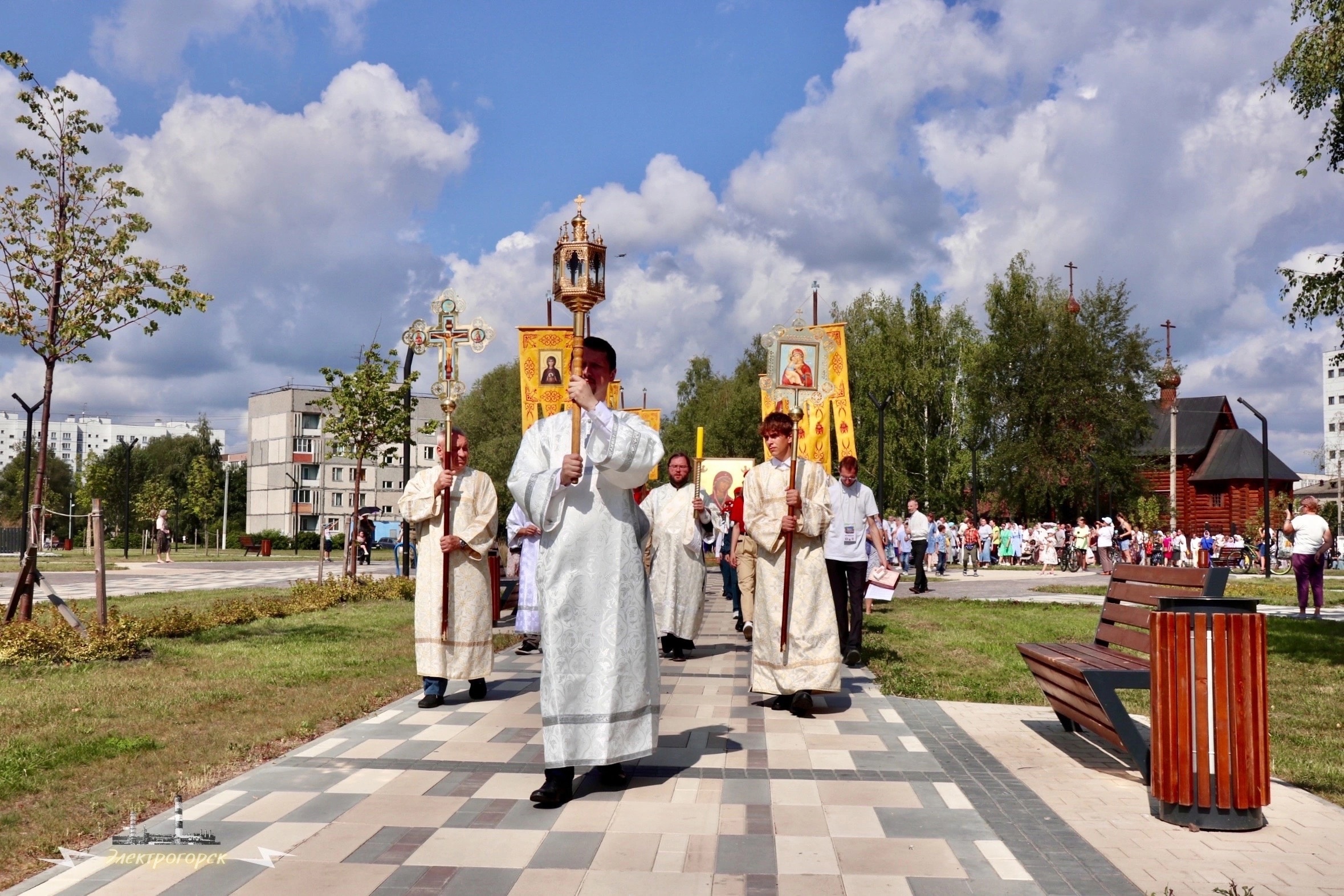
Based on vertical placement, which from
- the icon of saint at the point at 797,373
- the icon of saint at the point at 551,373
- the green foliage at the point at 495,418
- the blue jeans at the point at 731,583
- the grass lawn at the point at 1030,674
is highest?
the green foliage at the point at 495,418

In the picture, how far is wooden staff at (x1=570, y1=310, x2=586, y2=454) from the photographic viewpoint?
5.47 m

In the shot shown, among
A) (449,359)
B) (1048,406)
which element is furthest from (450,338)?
(1048,406)

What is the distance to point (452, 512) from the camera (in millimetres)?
8641

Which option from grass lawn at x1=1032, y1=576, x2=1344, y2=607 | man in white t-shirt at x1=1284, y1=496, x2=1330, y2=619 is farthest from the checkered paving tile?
grass lawn at x1=1032, y1=576, x2=1344, y2=607

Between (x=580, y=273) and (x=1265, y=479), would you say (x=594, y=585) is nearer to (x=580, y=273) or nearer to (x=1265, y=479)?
(x=580, y=273)

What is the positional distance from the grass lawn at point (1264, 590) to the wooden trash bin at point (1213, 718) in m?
15.8

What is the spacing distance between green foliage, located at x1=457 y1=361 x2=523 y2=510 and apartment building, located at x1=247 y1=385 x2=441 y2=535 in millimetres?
33919

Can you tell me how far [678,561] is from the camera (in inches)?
459

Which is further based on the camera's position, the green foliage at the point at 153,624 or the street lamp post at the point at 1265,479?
the street lamp post at the point at 1265,479

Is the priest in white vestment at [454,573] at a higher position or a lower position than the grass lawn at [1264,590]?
higher

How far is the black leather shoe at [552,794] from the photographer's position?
5.19 meters

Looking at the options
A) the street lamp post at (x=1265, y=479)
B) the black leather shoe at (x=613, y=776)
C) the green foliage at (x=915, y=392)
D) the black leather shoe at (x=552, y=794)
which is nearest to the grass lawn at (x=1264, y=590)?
the street lamp post at (x=1265, y=479)

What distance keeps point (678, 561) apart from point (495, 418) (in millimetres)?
52352

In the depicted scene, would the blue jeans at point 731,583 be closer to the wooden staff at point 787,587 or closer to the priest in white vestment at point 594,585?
the wooden staff at point 787,587
